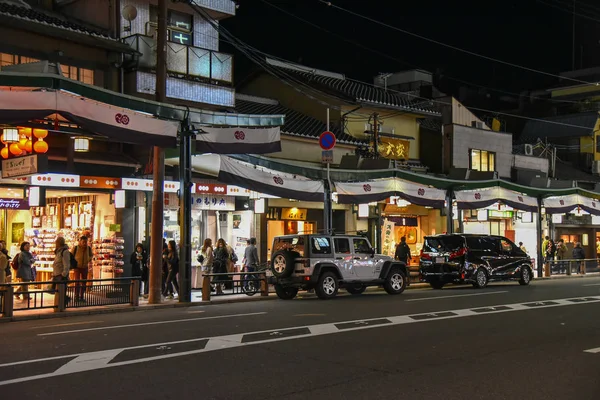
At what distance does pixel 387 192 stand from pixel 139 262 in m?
10.4

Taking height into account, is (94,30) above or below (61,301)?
above

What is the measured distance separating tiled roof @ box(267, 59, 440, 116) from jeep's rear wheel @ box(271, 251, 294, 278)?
14.9m

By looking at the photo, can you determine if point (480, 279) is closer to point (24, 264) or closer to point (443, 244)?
point (443, 244)

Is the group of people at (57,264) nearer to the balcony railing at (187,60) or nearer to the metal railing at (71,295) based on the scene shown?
the metal railing at (71,295)

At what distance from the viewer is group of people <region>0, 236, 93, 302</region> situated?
19.0m

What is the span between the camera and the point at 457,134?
38.8 meters

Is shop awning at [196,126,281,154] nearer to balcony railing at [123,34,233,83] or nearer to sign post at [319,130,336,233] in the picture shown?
sign post at [319,130,336,233]

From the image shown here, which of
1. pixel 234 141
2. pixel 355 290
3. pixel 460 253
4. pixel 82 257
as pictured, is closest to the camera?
pixel 234 141

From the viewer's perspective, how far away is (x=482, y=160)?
134 feet

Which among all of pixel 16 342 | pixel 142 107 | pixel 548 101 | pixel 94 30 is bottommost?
pixel 16 342

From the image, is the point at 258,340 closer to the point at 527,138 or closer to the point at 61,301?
the point at 61,301

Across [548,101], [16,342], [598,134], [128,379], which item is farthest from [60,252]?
[548,101]

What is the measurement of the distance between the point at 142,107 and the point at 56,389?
431 inches

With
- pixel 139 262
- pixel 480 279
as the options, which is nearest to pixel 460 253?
pixel 480 279
